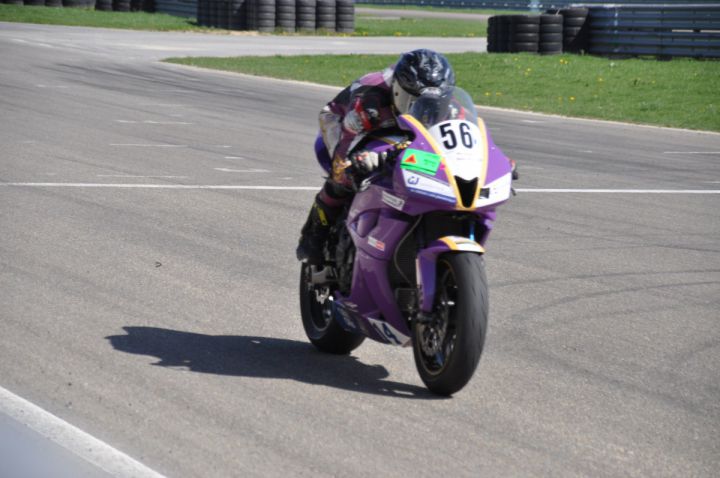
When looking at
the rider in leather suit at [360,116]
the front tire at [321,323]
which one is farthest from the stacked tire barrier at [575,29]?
the front tire at [321,323]

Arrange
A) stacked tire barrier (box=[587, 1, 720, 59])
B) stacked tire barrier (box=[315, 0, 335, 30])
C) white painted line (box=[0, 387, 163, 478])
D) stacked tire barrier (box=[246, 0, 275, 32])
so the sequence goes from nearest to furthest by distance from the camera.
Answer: white painted line (box=[0, 387, 163, 478]), stacked tire barrier (box=[587, 1, 720, 59]), stacked tire barrier (box=[246, 0, 275, 32]), stacked tire barrier (box=[315, 0, 335, 30])

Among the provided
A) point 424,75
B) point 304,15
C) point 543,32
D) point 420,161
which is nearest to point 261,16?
point 304,15

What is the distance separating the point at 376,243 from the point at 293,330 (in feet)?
4.34

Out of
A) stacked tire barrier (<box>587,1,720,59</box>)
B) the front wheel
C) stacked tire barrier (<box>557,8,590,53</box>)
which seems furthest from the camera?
stacked tire barrier (<box>557,8,590,53</box>)

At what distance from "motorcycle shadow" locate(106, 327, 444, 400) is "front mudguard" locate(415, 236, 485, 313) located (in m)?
0.46

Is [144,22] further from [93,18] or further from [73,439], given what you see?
[73,439]

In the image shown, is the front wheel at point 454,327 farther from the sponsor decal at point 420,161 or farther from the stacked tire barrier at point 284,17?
the stacked tire barrier at point 284,17

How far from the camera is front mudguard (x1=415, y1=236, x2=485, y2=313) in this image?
17.9ft

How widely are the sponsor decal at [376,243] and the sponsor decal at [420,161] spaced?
1.47 feet

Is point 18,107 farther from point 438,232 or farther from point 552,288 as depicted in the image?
point 438,232

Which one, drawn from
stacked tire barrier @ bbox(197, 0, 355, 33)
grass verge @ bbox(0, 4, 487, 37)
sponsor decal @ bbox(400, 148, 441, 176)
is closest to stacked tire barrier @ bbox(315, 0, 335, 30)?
stacked tire barrier @ bbox(197, 0, 355, 33)

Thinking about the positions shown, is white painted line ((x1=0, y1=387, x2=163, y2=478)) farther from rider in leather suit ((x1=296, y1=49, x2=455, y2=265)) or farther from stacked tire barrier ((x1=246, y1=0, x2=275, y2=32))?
stacked tire barrier ((x1=246, y1=0, x2=275, y2=32))

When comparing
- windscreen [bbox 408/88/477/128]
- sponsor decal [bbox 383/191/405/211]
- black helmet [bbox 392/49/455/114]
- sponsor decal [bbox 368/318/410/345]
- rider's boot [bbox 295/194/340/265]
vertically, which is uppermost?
black helmet [bbox 392/49/455/114]

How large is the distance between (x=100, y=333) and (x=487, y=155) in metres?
2.34
